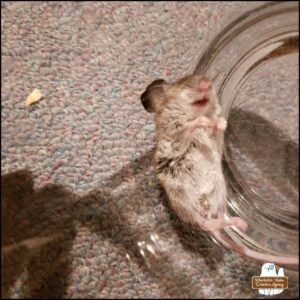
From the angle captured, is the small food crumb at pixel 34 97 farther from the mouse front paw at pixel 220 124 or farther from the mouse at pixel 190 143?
the mouse front paw at pixel 220 124

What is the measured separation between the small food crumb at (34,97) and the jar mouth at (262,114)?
0.53 metres

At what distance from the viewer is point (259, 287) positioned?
1.32 metres

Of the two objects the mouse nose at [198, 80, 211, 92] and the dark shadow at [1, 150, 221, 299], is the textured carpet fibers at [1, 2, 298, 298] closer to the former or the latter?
the dark shadow at [1, 150, 221, 299]

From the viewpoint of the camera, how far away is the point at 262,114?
1.54 meters

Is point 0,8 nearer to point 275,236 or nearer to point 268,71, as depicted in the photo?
point 268,71

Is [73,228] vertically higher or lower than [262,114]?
lower

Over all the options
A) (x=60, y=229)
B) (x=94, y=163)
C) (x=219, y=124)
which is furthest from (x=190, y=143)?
(x=60, y=229)

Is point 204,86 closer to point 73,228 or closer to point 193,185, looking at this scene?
point 193,185

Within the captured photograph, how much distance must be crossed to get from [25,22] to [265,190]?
97cm

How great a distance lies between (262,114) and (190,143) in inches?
20.0

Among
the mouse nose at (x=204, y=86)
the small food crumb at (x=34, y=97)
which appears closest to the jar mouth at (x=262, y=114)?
the mouse nose at (x=204, y=86)

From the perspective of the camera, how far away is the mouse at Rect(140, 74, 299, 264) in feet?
3.65

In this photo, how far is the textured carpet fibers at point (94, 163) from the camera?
1.24 metres

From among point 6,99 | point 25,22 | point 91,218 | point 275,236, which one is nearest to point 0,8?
point 25,22
